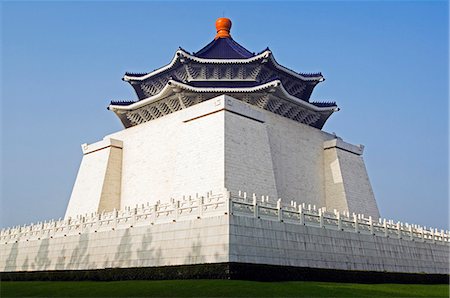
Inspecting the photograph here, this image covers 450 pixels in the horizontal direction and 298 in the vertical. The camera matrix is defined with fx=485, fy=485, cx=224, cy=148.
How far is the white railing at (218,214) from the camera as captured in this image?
622 inches

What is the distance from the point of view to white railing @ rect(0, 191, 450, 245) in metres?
15.8

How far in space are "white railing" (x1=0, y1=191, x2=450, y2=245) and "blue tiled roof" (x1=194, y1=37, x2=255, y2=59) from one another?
12767mm

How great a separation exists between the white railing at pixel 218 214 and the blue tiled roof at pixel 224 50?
1277cm

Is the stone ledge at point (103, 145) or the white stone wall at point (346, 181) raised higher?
the stone ledge at point (103, 145)

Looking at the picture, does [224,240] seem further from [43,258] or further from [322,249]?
[43,258]

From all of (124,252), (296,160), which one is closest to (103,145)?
(296,160)

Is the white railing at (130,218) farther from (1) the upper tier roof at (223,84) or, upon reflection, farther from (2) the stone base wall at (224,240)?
(1) the upper tier roof at (223,84)

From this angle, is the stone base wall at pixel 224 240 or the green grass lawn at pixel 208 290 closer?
the green grass lawn at pixel 208 290

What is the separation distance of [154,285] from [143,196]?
12.9 metres

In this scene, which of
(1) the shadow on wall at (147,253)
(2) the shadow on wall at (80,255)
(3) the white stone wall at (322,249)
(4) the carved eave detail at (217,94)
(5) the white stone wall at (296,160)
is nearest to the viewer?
(3) the white stone wall at (322,249)

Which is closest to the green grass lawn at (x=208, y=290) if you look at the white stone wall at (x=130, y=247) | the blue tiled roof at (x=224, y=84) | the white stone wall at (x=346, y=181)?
the white stone wall at (x=130, y=247)

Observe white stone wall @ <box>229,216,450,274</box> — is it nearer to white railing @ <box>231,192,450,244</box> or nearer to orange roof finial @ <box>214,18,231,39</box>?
white railing @ <box>231,192,450,244</box>

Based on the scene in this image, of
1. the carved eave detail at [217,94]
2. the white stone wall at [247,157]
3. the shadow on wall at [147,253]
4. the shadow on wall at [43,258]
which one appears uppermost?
the carved eave detail at [217,94]

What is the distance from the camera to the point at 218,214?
50.2 ft
